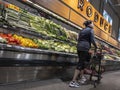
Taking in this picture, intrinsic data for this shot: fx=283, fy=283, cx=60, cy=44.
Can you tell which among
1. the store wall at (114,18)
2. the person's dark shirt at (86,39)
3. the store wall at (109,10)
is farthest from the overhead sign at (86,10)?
the store wall at (114,18)

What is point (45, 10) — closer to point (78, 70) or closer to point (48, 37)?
point (48, 37)

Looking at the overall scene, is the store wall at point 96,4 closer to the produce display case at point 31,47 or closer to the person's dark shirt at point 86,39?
the produce display case at point 31,47

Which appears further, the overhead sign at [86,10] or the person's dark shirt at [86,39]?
the overhead sign at [86,10]

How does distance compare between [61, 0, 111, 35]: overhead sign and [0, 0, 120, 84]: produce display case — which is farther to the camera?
[61, 0, 111, 35]: overhead sign

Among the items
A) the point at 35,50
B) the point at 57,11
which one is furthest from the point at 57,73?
the point at 57,11

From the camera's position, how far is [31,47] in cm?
604

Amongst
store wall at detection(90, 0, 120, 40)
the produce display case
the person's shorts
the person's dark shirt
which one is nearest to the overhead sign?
store wall at detection(90, 0, 120, 40)

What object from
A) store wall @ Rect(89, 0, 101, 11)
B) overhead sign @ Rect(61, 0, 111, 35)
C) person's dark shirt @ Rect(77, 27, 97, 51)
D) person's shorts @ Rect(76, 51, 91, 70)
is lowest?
person's shorts @ Rect(76, 51, 91, 70)

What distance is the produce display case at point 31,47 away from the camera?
529cm

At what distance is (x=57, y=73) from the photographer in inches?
285

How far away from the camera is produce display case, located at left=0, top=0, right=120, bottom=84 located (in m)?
5.29

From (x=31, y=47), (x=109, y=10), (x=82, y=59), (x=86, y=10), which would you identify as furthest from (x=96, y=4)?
(x=31, y=47)

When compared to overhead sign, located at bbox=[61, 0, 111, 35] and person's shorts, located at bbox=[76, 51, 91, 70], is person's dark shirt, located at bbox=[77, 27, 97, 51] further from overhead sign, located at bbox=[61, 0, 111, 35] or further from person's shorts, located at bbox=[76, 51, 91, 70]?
overhead sign, located at bbox=[61, 0, 111, 35]

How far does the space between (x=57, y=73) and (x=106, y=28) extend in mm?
10383
